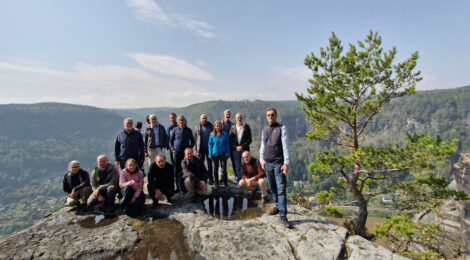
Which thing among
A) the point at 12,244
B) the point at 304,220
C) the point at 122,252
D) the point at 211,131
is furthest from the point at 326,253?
the point at 12,244

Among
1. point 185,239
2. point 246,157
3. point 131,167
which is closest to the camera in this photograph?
point 185,239

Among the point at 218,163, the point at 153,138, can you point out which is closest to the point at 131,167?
the point at 153,138

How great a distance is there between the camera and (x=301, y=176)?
413 ft

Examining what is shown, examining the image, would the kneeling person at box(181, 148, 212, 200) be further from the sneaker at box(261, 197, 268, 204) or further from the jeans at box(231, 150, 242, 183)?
the sneaker at box(261, 197, 268, 204)

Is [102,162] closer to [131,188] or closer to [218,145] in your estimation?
[131,188]

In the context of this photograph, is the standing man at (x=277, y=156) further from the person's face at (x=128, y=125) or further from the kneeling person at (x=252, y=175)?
the person's face at (x=128, y=125)

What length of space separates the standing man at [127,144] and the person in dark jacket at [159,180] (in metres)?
1.17

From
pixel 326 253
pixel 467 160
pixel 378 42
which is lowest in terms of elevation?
pixel 467 160

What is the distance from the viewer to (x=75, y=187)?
6211mm

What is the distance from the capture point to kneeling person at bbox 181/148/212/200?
679 cm

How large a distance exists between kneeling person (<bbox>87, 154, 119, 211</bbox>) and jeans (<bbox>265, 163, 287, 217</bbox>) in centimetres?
443

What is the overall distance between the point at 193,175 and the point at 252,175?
186 centimetres

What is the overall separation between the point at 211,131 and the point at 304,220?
14.3 feet

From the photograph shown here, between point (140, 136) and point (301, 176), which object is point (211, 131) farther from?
point (301, 176)
